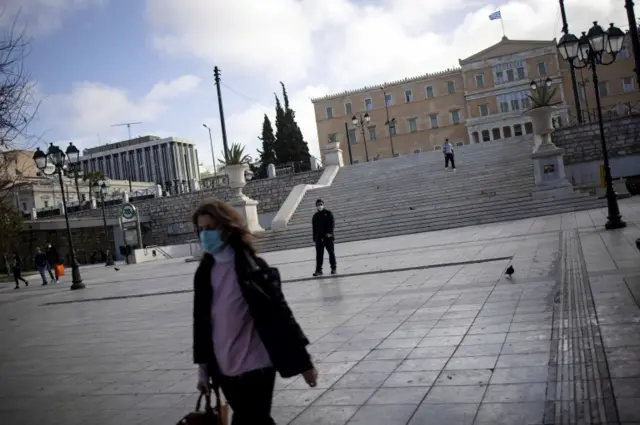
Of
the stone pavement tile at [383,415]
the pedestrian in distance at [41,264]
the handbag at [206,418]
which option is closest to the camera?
the handbag at [206,418]

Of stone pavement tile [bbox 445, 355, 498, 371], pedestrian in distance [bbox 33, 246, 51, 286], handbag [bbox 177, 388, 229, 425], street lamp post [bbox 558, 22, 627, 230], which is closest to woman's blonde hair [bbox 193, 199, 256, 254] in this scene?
handbag [bbox 177, 388, 229, 425]

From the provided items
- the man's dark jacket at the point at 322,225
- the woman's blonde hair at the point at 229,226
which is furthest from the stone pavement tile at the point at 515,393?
the man's dark jacket at the point at 322,225

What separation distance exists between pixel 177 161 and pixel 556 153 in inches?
5047

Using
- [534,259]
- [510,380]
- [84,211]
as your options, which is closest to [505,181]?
[534,259]

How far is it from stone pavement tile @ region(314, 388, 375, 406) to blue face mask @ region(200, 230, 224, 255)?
1.95 meters

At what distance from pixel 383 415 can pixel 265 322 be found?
1.60 m

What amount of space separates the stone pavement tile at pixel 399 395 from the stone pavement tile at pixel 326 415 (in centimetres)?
22

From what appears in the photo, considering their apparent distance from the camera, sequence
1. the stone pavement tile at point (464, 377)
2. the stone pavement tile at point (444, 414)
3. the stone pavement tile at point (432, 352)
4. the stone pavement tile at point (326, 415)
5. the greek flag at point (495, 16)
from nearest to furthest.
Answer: the stone pavement tile at point (444, 414)
the stone pavement tile at point (326, 415)
the stone pavement tile at point (464, 377)
the stone pavement tile at point (432, 352)
the greek flag at point (495, 16)

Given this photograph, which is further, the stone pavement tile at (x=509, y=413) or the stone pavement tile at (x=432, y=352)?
the stone pavement tile at (x=432, y=352)

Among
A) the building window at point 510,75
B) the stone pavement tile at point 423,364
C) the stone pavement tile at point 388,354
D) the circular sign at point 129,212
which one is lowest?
the stone pavement tile at point 388,354

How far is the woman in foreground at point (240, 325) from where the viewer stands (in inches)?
98.9

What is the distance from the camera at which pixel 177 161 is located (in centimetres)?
13912

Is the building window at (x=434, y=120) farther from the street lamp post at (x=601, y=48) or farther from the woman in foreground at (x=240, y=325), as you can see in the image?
the woman in foreground at (x=240, y=325)

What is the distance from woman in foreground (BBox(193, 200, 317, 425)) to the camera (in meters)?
2.51
